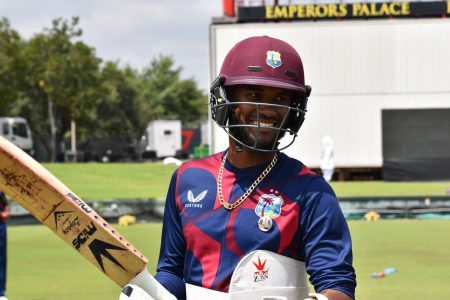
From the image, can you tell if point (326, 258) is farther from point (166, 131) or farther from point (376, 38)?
point (166, 131)

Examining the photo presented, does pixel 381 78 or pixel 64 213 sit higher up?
pixel 64 213

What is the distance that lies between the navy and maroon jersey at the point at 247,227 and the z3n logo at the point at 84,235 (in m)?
0.40

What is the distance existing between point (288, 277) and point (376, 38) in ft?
117

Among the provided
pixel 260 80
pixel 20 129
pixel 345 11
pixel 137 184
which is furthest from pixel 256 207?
pixel 20 129

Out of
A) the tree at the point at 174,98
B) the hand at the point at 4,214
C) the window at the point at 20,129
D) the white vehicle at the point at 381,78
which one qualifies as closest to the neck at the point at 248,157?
the hand at the point at 4,214

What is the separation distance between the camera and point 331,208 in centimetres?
308

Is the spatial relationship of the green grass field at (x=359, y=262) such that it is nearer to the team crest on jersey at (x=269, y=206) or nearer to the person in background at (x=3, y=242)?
the person in background at (x=3, y=242)

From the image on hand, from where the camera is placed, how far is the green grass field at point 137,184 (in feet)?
89.5

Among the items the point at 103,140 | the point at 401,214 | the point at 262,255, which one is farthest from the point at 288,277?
the point at 103,140

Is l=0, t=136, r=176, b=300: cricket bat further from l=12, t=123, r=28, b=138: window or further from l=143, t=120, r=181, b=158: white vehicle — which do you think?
l=143, t=120, r=181, b=158: white vehicle

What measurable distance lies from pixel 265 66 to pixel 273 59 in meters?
0.04

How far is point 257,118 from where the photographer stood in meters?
3.16

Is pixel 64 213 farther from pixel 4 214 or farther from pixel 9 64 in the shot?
pixel 9 64

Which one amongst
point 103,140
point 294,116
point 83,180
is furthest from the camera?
point 103,140
